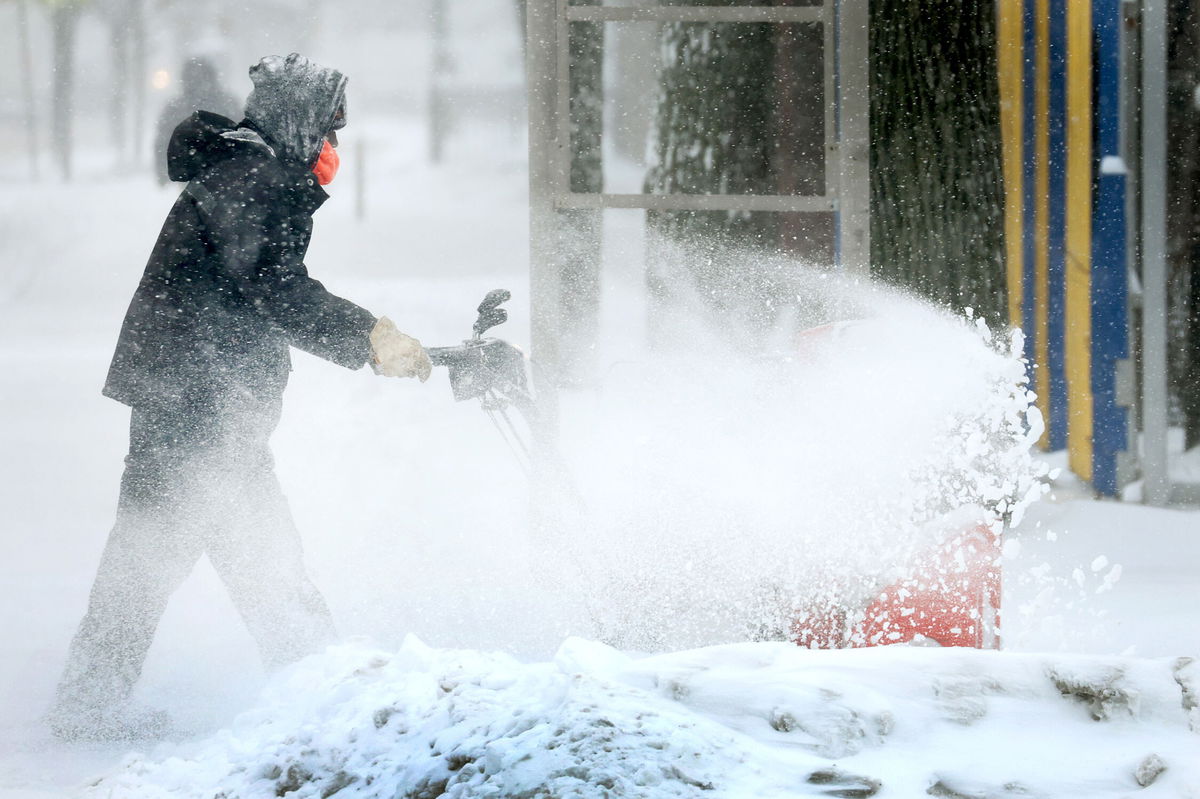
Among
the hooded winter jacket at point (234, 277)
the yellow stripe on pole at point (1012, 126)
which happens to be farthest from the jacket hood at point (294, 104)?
the yellow stripe on pole at point (1012, 126)

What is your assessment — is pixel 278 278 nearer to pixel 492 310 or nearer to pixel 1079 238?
pixel 492 310

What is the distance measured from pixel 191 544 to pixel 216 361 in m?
0.50

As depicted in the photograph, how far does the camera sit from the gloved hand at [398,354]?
123 inches

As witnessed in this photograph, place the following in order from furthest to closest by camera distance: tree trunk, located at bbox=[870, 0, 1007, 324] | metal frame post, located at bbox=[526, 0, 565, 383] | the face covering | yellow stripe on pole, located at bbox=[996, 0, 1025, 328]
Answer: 1. yellow stripe on pole, located at bbox=[996, 0, 1025, 328]
2. tree trunk, located at bbox=[870, 0, 1007, 324]
3. metal frame post, located at bbox=[526, 0, 565, 383]
4. the face covering

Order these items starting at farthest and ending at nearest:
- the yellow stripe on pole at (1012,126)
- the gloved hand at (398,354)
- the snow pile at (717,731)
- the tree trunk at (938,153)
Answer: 1. the yellow stripe on pole at (1012,126)
2. the tree trunk at (938,153)
3. the gloved hand at (398,354)
4. the snow pile at (717,731)

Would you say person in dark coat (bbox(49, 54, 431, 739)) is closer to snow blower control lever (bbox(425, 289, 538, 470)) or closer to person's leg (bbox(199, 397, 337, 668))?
person's leg (bbox(199, 397, 337, 668))

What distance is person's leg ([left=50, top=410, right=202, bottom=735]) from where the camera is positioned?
318cm

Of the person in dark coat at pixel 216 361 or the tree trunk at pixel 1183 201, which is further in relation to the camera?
the tree trunk at pixel 1183 201

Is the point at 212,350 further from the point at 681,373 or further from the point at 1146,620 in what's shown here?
the point at 1146,620

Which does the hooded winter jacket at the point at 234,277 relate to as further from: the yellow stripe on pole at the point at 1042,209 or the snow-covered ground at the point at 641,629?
the yellow stripe on pole at the point at 1042,209

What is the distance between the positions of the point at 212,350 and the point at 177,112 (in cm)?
1484

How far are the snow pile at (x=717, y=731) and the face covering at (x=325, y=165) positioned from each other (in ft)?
4.49

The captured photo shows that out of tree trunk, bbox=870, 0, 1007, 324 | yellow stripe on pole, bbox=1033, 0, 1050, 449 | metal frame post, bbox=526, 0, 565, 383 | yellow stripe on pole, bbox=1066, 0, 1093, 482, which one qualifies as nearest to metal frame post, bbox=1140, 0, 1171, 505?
yellow stripe on pole, bbox=1066, 0, 1093, 482

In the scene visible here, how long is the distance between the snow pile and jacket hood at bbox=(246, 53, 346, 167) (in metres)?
1.41
